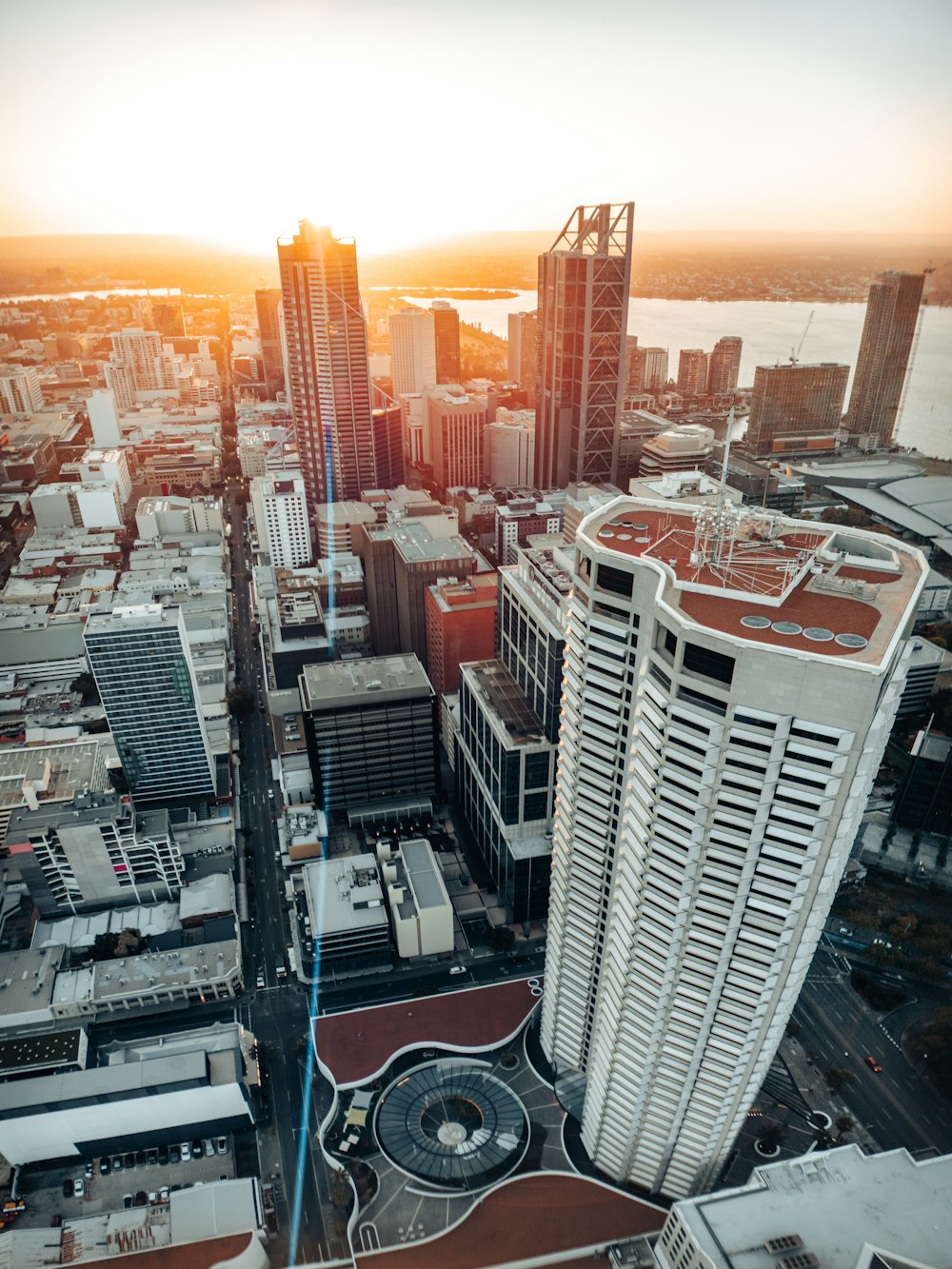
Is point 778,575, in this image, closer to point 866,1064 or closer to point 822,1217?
point 822,1217

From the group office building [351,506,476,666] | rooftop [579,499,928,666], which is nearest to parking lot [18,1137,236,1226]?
rooftop [579,499,928,666]

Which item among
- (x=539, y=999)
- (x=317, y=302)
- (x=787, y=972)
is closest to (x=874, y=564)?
(x=787, y=972)

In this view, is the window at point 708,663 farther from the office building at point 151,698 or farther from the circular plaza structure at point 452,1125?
the office building at point 151,698

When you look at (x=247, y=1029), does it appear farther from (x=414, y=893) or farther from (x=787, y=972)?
(x=787, y=972)

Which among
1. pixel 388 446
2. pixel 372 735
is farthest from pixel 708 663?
pixel 388 446

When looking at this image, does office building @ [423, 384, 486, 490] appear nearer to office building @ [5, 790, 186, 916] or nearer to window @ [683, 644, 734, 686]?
Answer: office building @ [5, 790, 186, 916]
